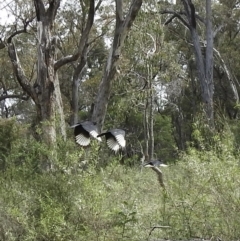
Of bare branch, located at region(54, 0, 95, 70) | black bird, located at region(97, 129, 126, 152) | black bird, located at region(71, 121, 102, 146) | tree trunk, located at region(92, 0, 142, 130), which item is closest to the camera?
black bird, located at region(71, 121, 102, 146)

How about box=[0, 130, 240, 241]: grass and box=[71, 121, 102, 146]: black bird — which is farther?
box=[71, 121, 102, 146]: black bird

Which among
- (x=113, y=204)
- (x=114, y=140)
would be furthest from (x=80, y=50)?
(x=113, y=204)

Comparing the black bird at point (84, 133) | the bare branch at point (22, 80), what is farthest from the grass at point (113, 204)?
the bare branch at point (22, 80)

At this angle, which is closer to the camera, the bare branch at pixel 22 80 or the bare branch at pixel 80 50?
the bare branch at pixel 22 80

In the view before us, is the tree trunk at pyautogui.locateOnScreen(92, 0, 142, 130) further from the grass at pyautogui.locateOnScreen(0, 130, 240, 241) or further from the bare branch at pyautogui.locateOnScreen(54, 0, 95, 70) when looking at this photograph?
the grass at pyautogui.locateOnScreen(0, 130, 240, 241)

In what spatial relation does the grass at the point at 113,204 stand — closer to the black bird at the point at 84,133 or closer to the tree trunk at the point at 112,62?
the black bird at the point at 84,133

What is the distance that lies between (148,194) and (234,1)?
18418 millimetres

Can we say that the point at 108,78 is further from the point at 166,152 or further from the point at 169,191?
the point at 166,152

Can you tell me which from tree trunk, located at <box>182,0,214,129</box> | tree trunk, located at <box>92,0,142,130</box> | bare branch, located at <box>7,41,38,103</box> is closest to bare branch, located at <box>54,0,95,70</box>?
bare branch, located at <box>7,41,38,103</box>

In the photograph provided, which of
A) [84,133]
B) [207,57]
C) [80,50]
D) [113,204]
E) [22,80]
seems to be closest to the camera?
[113,204]

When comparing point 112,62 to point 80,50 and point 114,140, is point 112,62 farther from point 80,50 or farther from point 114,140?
point 114,140

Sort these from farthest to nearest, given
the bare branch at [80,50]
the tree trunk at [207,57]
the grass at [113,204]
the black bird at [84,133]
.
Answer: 1. the tree trunk at [207,57]
2. the bare branch at [80,50]
3. the black bird at [84,133]
4. the grass at [113,204]

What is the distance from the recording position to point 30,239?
4.00 meters

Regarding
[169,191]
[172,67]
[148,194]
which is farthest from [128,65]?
[169,191]
